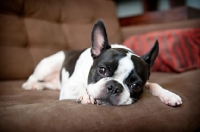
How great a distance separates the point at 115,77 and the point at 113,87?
169 mm

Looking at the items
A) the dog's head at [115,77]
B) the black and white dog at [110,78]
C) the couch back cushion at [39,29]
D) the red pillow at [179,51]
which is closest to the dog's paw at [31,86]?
the black and white dog at [110,78]

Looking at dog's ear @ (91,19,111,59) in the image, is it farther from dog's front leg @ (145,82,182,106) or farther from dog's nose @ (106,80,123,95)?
dog's front leg @ (145,82,182,106)

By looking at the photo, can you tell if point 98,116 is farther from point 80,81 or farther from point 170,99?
point 80,81

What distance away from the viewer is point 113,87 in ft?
4.56

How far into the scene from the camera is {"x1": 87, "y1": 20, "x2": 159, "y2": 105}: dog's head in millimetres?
1394

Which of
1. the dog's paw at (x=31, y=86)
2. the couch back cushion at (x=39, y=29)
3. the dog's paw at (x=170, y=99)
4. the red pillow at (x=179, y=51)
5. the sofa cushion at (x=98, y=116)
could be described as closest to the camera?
the sofa cushion at (x=98, y=116)

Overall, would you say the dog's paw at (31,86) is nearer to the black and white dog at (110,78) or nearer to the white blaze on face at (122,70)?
the black and white dog at (110,78)

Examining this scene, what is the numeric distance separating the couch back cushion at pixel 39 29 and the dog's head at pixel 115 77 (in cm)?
117

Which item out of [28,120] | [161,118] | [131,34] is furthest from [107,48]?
[131,34]

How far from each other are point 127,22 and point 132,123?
10.0 ft

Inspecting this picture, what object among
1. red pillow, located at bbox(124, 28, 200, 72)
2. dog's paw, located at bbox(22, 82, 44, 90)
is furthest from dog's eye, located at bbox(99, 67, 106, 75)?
red pillow, located at bbox(124, 28, 200, 72)

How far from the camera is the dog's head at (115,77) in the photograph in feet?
4.57

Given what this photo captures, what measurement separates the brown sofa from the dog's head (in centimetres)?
11

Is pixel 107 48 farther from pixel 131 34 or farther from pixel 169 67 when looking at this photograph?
pixel 131 34
